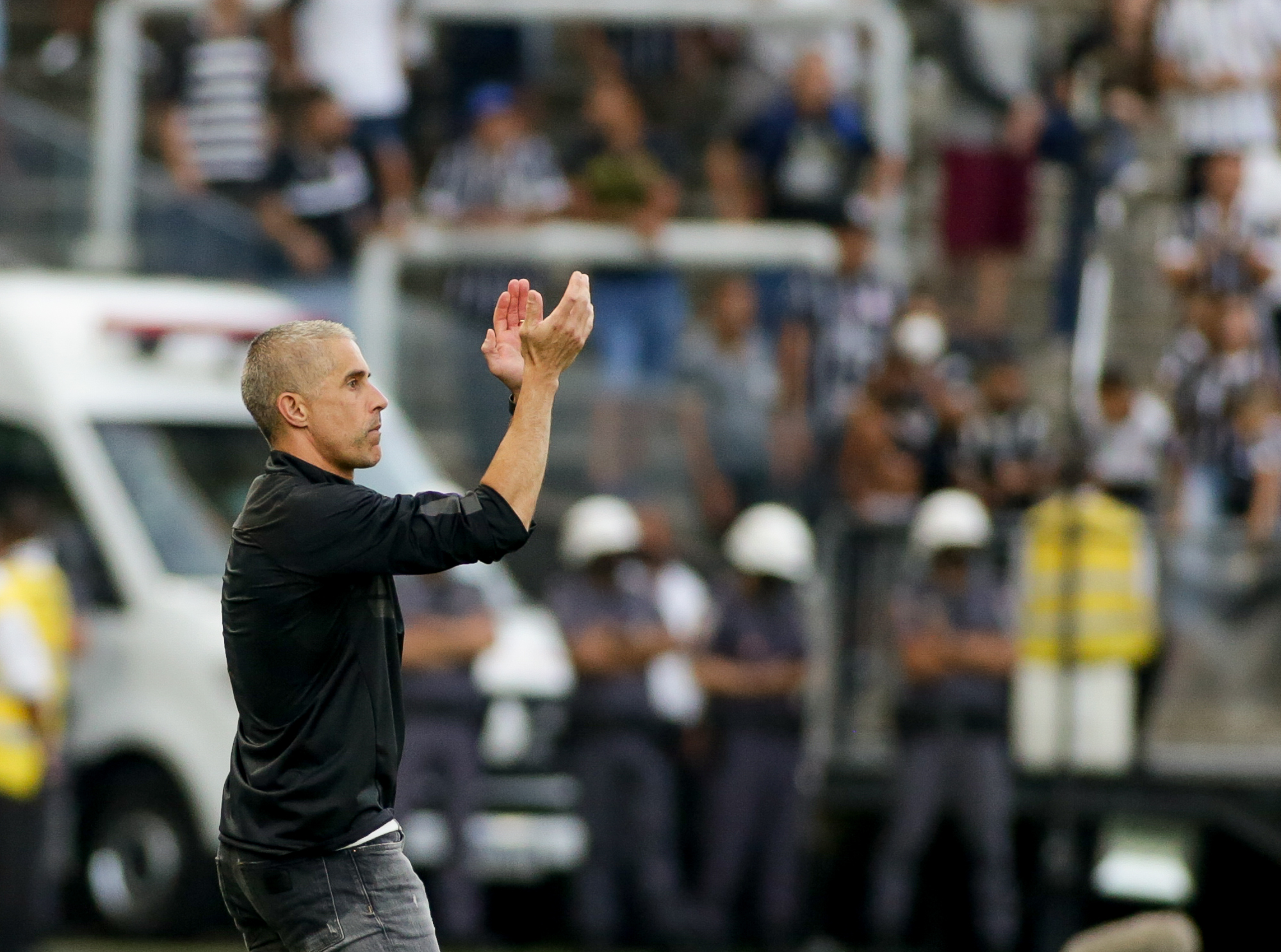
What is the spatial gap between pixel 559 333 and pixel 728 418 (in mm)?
7227

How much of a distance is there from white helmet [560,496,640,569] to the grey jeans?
6217 millimetres

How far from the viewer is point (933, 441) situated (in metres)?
11.8

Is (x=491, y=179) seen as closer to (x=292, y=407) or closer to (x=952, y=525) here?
(x=952, y=525)

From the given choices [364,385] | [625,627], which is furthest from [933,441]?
[364,385]

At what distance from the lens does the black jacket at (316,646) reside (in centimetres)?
440

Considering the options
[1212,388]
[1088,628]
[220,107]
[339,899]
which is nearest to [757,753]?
[1088,628]

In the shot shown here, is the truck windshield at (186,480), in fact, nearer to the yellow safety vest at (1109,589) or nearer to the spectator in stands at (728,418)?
the spectator in stands at (728,418)

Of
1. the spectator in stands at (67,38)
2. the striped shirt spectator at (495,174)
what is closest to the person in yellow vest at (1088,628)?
the striped shirt spectator at (495,174)

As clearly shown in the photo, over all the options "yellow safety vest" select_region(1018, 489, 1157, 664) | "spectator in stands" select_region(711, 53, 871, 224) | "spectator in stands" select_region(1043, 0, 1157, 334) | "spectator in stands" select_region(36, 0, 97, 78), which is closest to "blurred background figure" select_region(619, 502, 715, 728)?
"yellow safety vest" select_region(1018, 489, 1157, 664)

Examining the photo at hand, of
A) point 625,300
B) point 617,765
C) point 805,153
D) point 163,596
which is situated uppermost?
point 805,153

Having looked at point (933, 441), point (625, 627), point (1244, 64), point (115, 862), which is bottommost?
point (115, 862)

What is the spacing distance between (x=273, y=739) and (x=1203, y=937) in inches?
293

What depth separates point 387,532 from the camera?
4379 millimetres

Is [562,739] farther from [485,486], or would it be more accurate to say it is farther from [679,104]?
[485,486]
